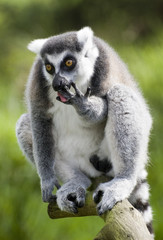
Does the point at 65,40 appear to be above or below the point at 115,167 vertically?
above

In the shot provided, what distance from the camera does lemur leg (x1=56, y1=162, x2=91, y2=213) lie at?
13.5ft

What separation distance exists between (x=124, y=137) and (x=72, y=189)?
571 mm

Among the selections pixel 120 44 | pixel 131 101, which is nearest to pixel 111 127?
pixel 131 101

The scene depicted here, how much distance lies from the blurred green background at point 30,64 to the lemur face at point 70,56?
8.04ft

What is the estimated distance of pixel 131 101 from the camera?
4406 millimetres

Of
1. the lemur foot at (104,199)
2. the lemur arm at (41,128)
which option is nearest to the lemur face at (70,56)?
the lemur arm at (41,128)

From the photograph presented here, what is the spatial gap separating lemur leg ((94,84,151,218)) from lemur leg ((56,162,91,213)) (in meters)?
0.20

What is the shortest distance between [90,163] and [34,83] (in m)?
0.82

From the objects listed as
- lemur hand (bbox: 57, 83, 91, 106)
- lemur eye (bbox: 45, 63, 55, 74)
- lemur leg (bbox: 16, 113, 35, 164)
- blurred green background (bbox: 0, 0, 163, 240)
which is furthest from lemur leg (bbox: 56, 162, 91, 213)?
blurred green background (bbox: 0, 0, 163, 240)

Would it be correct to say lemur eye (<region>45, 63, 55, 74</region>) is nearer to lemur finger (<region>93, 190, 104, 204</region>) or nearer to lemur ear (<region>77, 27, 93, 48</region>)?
lemur ear (<region>77, 27, 93, 48</region>)

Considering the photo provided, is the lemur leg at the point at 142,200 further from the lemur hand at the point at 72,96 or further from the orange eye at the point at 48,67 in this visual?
the orange eye at the point at 48,67

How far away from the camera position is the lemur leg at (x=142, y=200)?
4453 mm

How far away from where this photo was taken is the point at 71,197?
4227mm

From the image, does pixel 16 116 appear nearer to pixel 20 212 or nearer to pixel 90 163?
pixel 20 212
